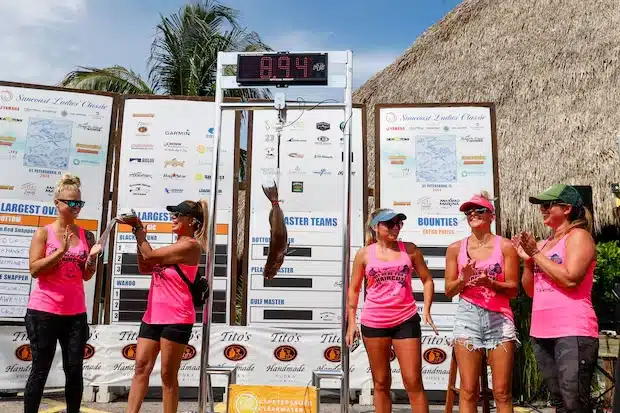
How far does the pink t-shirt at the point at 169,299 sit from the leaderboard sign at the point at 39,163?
2634mm

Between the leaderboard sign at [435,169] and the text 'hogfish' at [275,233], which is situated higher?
the leaderboard sign at [435,169]

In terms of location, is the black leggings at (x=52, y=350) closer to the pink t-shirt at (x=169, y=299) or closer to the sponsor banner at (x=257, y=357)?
the pink t-shirt at (x=169, y=299)

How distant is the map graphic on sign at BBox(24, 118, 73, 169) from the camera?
614cm

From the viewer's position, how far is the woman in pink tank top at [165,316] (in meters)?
3.76

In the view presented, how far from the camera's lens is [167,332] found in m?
3.75

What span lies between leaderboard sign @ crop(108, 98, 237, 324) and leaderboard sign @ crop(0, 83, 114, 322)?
10.7 inches

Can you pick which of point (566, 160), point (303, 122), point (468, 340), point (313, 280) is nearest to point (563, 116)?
point (566, 160)

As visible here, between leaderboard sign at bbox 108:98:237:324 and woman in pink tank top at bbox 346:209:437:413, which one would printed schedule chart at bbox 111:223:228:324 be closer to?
leaderboard sign at bbox 108:98:237:324

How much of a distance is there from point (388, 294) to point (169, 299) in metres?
1.56

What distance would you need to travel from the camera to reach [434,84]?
35.6 feet

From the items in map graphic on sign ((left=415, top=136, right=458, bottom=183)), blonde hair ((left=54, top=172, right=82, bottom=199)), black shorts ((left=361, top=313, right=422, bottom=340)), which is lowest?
black shorts ((left=361, top=313, right=422, bottom=340))

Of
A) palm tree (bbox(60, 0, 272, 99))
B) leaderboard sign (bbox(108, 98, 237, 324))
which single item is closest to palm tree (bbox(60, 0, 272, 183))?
palm tree (bbox(60, 0, 272, 99))

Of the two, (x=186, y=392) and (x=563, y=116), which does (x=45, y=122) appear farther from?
(x=563, y=116)

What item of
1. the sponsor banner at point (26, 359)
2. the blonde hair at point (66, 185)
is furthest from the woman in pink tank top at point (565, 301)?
the sponsor banner at point (26, 359)
